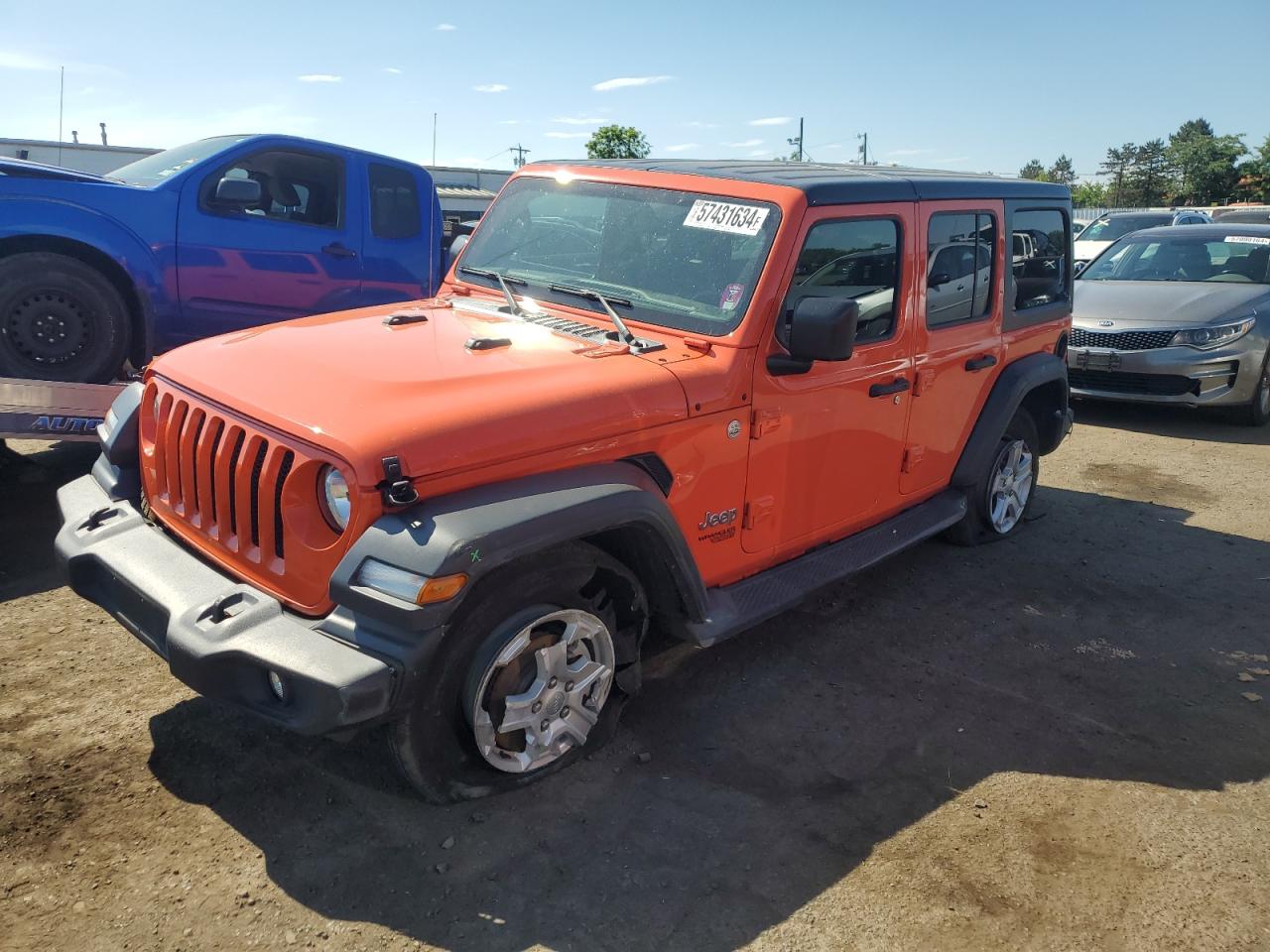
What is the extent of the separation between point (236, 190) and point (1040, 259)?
15.4 ft

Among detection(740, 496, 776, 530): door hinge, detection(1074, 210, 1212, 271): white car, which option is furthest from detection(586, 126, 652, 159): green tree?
detection(740, 496, 776, 530): door hinge

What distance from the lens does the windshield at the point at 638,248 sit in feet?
11.6

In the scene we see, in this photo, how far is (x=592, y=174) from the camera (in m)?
4.13

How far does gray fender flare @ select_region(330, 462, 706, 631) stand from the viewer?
248cm

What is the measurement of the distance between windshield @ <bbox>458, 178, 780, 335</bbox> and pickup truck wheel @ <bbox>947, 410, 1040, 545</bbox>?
87.2 inches

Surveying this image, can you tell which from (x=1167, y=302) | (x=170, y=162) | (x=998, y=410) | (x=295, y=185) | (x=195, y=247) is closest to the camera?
(x=998, y=410)

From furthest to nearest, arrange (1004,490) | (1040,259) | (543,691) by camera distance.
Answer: (1004,490)
(1040,259)
(543,691)

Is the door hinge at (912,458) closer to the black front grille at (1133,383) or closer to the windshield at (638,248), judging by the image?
the windshield at (638,248)

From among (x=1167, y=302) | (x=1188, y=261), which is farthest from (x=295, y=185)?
(x=1188, y=261)

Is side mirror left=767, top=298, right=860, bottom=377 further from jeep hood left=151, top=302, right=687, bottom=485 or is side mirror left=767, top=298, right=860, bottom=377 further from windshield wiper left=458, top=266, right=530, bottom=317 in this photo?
windshield wiper left=458, top=266, right=530, bottom=317

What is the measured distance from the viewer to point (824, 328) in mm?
3268

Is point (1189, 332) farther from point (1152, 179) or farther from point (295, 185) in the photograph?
point (1152, 179)

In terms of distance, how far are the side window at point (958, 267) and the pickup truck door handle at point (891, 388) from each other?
331 mm

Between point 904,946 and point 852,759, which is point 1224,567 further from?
point 904,946
